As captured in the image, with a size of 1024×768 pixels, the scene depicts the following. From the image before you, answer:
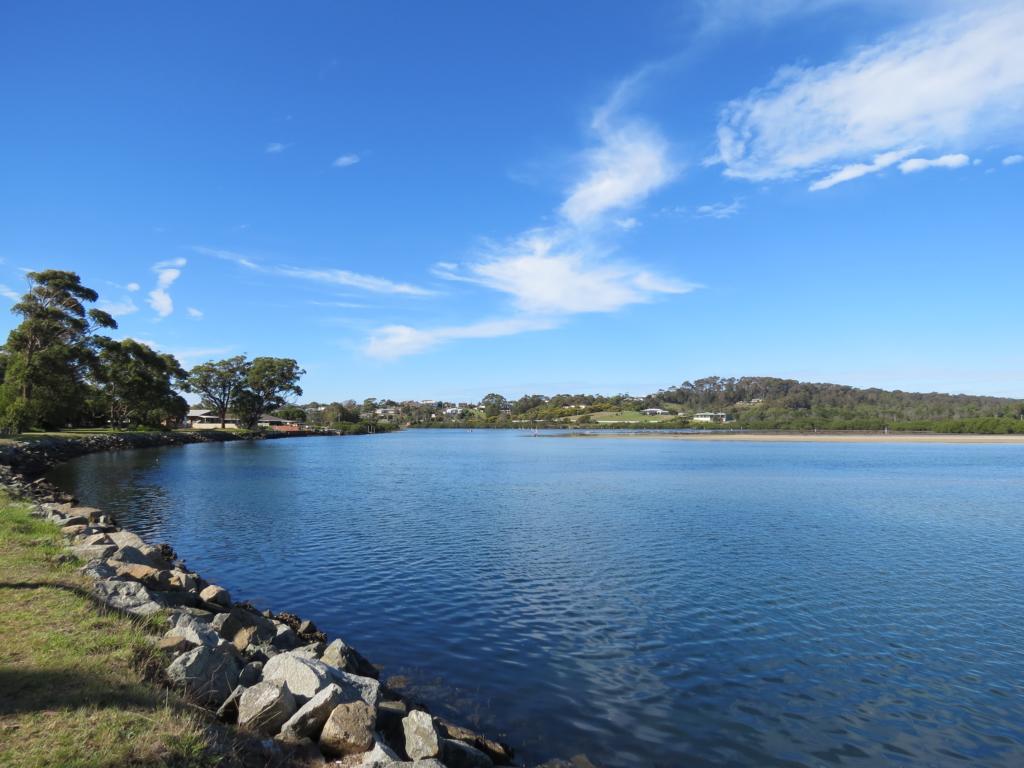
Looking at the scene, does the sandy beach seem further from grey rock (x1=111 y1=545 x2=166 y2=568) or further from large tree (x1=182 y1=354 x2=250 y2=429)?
grey rock (x1=111 y1=545 x2=166 y2=568)

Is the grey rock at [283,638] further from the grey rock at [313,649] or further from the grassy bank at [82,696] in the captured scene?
the grassy bank at [82,696]

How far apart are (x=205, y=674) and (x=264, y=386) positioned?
440ft

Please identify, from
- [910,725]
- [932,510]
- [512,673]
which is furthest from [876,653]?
[932,510]

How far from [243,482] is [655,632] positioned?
35.6 metres

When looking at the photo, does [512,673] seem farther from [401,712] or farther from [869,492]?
[869,492]

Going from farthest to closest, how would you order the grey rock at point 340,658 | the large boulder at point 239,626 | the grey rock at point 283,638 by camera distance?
the grey rock at point 283,638, the large boulder at point 239,626, the grey rock at point 340,658

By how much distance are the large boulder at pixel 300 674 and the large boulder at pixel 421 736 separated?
1088 millimetres

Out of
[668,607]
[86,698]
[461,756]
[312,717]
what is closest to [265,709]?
[312,717]

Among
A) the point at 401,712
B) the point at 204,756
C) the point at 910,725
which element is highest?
the point at 204,756

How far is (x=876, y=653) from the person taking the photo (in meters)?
11.7

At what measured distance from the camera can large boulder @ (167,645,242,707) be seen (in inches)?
266

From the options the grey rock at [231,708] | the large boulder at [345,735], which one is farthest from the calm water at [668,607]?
the grey rock at [231,708]

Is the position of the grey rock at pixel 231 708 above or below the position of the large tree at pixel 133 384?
below

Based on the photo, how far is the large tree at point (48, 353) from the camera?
56.0m
